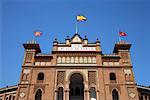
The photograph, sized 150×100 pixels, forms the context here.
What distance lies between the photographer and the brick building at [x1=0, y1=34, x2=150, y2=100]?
35.4 m

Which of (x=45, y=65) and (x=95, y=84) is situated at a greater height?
(x=45, y=65)

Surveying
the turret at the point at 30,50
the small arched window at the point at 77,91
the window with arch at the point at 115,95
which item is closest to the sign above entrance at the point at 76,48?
the turret at the point at 30,50

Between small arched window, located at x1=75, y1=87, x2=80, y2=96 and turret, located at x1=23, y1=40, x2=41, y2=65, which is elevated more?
turret, located at x1=23, y1=40, x2=41, y2=65

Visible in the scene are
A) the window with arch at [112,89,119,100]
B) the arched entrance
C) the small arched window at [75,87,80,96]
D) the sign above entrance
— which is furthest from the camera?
the sign above entrance

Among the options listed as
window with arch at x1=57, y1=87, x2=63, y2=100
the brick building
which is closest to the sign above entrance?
the brick building

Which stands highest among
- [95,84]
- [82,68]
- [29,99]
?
[82,68]

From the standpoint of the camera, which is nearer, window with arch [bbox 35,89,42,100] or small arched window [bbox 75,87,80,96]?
window with arch [bbox 35,89,42,100]

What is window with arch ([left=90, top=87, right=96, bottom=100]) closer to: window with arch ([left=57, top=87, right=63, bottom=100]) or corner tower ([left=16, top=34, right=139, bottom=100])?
corner tower ([left=16, top=34, right=139, bottom=100])

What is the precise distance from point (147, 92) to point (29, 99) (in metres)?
22.8

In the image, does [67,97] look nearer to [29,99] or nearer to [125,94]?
[29,99]

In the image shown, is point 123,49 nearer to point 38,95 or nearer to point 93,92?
point 93,92

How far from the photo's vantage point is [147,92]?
45.8m

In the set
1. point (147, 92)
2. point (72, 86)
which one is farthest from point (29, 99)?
point (147, 92)

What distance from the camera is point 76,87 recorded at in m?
39.7
